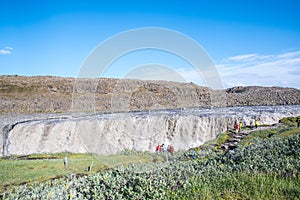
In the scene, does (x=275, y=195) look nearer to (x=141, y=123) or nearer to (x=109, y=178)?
(x=109, y=178)

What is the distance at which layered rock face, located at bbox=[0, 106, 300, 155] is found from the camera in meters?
32.0

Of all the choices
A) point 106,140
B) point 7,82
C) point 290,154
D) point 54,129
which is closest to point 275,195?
point 290,154

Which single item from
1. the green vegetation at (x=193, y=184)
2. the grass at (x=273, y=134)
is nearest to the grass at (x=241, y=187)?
the green vegetation at (x=193, y=184)

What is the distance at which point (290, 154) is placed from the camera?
9391mm

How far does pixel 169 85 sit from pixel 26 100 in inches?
1492

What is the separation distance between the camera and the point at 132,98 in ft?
230

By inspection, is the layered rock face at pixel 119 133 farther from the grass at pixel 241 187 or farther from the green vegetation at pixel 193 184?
the grass at pixel 241 187

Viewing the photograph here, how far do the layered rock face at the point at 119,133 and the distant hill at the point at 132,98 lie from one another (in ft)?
52.1

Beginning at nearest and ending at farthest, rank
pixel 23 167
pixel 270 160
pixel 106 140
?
1. pixel 270 160
2. pixel 23 167
3. pixel 106 140

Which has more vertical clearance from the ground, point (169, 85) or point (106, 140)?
point (169, 85)

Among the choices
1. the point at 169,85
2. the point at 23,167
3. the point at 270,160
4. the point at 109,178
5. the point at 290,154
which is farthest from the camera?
the point at 169,85

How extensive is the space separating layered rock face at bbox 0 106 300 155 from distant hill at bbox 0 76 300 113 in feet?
52.1

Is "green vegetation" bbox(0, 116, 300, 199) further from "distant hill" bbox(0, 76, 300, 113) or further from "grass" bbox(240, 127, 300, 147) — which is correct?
"distant hill" bbox(0, 76, 300, 113)

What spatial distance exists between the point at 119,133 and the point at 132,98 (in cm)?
3566
